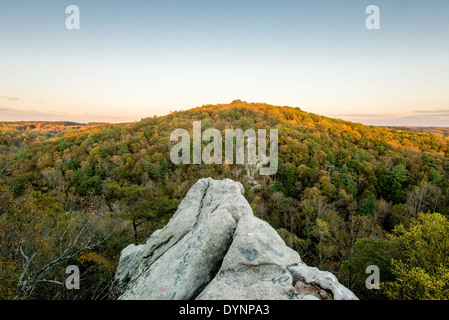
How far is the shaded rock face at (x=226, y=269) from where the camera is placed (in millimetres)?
4660

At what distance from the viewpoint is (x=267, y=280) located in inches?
191

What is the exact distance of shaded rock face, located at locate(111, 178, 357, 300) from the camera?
4.66 meters

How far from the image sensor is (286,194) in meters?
55.1

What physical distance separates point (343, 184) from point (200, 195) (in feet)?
172

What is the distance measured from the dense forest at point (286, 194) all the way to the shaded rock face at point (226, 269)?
5395mm

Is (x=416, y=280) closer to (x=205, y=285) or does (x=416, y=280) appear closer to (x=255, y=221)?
(x=255, y=221)

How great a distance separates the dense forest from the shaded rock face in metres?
5.39

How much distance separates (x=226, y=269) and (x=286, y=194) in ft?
175

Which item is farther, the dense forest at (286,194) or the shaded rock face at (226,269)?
the dense forest at (286,194)

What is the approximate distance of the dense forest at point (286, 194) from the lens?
12724 mm

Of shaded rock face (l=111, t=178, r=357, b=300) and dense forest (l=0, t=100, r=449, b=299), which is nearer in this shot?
shaded rock face (l=111, t=178, r=357, b=300)

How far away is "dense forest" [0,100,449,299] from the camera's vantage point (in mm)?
12724

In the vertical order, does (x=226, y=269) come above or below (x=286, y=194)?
above

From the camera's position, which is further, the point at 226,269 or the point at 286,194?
the point at 286,194
